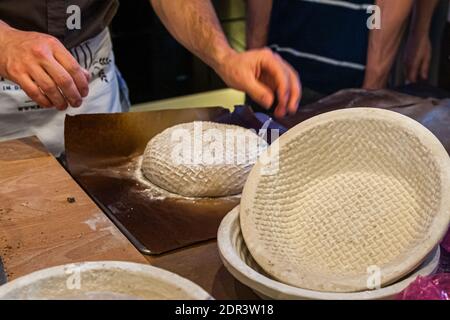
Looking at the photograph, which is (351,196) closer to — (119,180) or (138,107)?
(119,180)

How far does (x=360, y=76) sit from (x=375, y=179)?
4.34ft

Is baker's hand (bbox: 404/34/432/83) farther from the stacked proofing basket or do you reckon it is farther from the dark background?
the dark background

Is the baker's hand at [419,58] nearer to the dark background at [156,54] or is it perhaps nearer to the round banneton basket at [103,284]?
the dark background at [156,54]

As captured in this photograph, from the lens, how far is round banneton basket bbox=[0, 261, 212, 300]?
2.42ft

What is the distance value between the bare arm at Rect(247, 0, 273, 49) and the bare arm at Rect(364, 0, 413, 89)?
0.47 m

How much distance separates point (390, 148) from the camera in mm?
986

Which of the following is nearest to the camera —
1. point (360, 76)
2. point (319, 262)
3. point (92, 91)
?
point (319, 262)

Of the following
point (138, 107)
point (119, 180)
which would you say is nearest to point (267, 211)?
point (119, 180)

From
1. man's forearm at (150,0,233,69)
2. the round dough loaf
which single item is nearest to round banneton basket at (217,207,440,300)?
the round dough loaf

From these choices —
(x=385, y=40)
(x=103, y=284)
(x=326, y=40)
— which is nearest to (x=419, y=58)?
(x=385, y=40)

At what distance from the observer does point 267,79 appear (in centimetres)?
116

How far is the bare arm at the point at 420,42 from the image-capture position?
2.18m

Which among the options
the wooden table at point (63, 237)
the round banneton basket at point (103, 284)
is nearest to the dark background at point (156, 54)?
the wooden table at point (63, 237)

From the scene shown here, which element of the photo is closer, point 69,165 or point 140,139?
point 69,165
